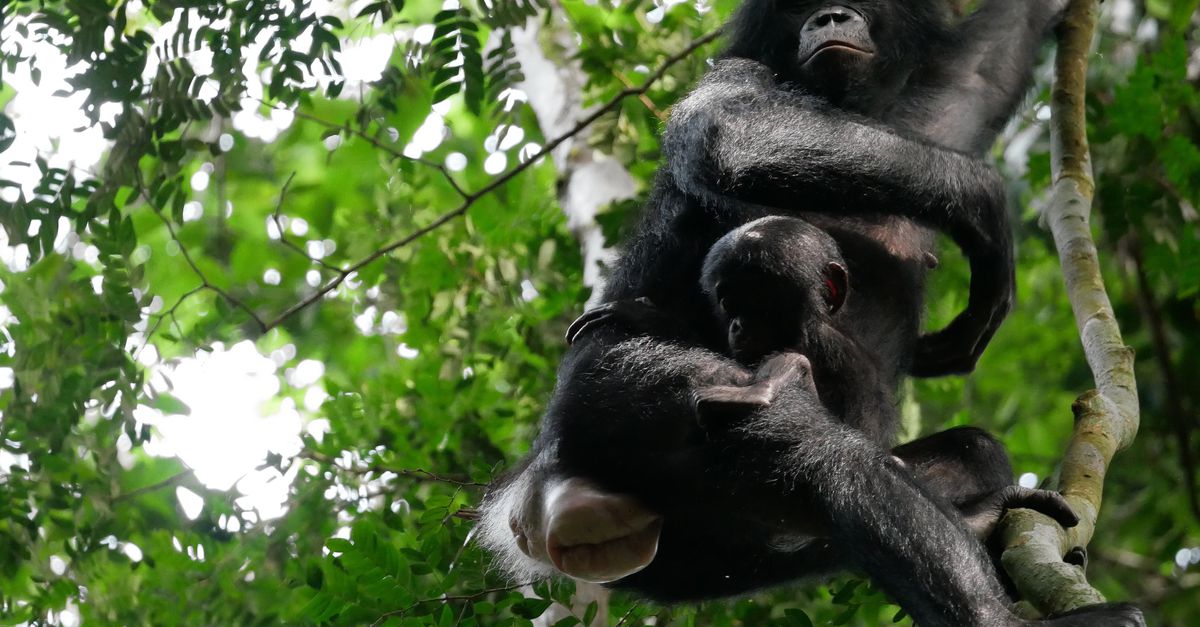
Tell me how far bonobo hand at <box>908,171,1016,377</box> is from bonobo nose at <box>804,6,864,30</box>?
31.2 inches

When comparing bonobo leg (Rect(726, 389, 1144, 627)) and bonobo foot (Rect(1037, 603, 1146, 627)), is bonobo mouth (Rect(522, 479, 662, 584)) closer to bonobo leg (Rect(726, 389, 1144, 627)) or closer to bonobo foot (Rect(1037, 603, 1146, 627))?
bonobo leg (Rect(726, 389, 1144, 627))

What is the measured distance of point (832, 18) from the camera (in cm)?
399

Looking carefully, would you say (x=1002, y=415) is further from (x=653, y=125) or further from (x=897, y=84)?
(x=897, y=84)

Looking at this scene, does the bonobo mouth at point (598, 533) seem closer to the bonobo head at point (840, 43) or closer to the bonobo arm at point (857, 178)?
the bonobo arm at point (857, 178)

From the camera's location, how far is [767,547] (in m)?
3.30

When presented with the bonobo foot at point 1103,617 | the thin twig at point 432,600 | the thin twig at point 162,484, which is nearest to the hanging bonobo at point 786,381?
the bonobo foot at point 1103,617

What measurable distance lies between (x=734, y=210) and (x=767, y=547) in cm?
100

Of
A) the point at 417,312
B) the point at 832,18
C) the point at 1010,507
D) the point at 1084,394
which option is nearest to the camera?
the point at 1010,507

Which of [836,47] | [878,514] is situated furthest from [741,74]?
[878,514]

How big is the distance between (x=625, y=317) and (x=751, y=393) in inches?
24.6

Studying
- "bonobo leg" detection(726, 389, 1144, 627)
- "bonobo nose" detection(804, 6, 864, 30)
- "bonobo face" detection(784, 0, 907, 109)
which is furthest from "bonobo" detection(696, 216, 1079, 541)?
"bonobo nose" detection(804, 6, 864, 30)

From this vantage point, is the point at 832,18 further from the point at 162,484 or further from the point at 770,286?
the point at 162,484

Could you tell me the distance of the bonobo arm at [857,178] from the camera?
3.42m

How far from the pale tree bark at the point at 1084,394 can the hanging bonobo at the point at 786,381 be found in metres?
0.07
